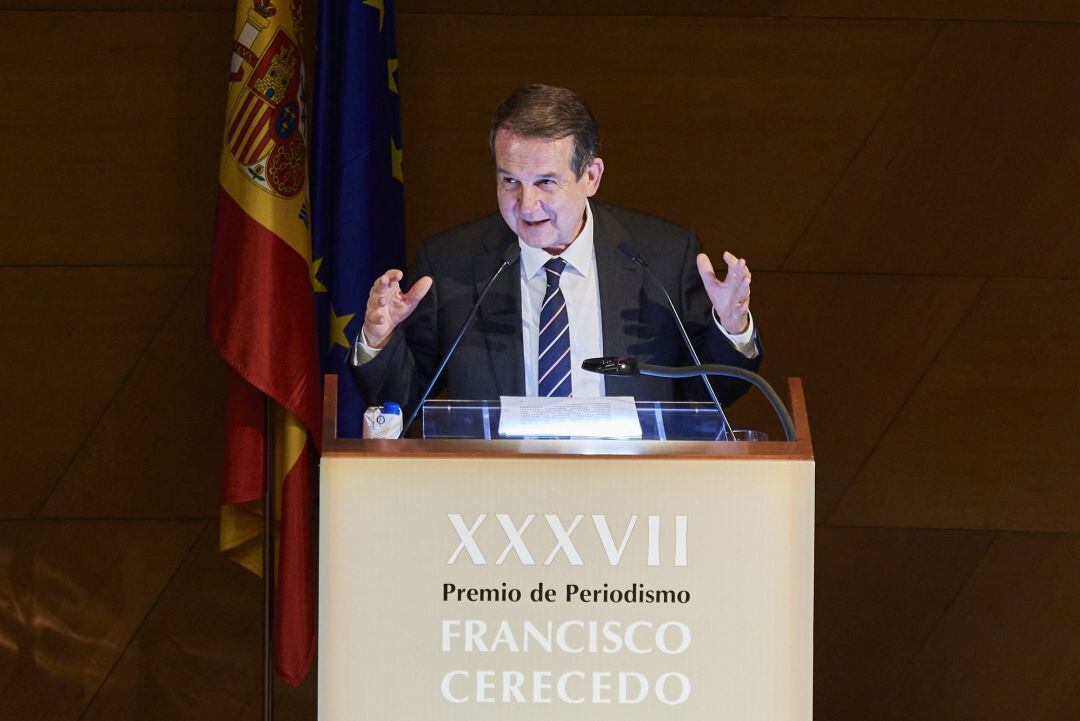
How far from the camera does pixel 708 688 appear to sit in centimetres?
193

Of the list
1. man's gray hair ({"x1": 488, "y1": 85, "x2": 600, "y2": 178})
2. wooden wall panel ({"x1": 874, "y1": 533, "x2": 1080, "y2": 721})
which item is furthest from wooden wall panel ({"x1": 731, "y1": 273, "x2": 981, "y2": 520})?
man's gray hair ({"x1": 488, "y1": 85, "x2": 600, "y2": 178})

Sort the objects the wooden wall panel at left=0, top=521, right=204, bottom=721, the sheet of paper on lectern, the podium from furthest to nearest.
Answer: the wooden wall panel at left=0, top=521, right=204, bottom=721
the sheet of paper on lectern
the podium

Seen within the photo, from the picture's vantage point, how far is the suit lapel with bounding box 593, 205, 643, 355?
111 inches

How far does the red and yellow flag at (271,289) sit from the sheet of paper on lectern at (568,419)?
1570 mm

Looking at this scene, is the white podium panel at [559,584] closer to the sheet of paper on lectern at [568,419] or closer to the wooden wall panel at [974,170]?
the sheet of paper on lectern at [568,419]

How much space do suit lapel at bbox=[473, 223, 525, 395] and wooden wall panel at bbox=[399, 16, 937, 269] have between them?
4.01 feet

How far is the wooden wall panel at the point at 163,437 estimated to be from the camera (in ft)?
13.6

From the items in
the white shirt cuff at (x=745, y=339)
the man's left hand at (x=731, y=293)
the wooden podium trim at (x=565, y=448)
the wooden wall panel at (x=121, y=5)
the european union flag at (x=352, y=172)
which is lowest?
the wooden podium trim at (x=565, y=448)

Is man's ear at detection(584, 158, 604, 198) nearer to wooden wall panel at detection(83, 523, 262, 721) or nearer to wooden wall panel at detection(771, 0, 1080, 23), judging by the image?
wooden wall panel at detection(771, 0, 1080, 23)

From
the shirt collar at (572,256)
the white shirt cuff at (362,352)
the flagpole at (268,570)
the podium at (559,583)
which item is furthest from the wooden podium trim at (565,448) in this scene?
the flagpole at (268,570)

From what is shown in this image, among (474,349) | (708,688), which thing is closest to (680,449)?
(708,688)

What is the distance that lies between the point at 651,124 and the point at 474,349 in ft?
4.86

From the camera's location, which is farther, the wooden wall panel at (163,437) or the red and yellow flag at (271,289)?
the wooden wall panel at (163,437)

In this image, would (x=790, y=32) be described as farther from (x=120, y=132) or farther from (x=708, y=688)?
(x=708, y=688)
